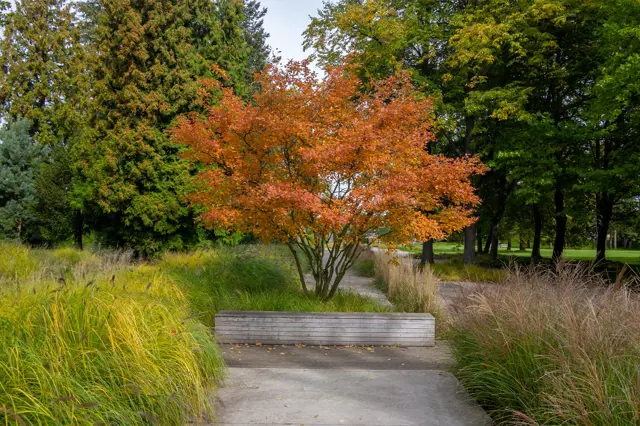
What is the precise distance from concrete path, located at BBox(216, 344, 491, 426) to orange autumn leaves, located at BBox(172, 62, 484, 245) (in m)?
1.96

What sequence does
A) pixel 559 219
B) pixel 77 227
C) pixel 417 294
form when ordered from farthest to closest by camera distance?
pixel 77 227 → pixel 559 219 → pixel 417 294

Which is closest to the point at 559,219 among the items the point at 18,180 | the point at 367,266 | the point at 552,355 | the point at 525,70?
the point at 525,70

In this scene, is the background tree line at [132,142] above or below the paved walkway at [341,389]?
above

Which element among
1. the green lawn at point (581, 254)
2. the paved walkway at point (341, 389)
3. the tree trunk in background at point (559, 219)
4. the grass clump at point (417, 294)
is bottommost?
the green lawn at point (581, 254)

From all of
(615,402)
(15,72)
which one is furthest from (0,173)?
(615,402)

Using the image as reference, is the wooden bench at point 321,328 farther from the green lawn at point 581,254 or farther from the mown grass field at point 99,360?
the green lawn at point 581,254

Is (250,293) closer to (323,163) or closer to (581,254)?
(323,163)

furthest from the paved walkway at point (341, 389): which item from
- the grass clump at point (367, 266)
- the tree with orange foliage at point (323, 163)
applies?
the grass clump at point (367, 266)

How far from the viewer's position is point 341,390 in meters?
4.64

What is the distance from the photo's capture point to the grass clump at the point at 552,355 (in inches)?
120

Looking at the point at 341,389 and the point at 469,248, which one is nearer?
the point at 341,389

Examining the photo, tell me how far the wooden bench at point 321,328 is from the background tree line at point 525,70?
32.9 ft

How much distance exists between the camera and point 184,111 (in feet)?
56.4

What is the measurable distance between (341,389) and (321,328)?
201 centimetres
